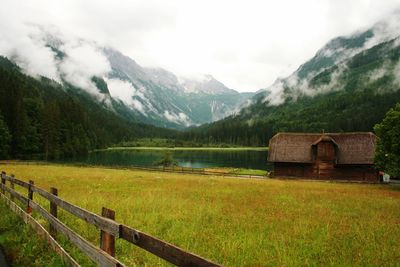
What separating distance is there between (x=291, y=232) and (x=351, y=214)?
21.6 ft

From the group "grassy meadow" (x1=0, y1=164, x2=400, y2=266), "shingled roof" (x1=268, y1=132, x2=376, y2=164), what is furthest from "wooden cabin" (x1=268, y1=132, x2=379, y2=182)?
"grassy meadow" (x1=0, y1=164, x2=400, y2=266)

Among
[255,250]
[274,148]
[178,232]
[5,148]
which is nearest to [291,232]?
[255,250]

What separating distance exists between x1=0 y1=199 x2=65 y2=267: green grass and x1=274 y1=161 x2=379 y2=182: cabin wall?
60.0 m

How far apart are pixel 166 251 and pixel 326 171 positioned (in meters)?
66.2

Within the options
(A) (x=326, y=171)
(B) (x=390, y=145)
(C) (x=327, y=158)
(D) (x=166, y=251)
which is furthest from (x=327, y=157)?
(D) (x=166, y=251)

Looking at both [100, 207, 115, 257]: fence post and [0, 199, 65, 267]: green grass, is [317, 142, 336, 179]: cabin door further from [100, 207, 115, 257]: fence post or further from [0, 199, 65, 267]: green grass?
[100, 207, 115, 257]: fence post

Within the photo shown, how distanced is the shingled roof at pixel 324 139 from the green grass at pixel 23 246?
196 feet

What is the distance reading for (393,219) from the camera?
16.8 m

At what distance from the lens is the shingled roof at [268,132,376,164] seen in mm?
64688

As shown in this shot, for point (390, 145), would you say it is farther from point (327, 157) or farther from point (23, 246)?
point (23, 246)

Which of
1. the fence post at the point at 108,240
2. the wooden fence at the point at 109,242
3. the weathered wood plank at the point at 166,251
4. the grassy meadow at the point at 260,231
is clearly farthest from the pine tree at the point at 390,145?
the weathered wood plank at the point at 166,251

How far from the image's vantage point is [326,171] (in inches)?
2608

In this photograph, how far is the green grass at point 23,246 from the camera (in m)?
9.52

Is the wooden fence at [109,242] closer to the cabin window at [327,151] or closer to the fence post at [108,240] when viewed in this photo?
the fence post at [108,240]
